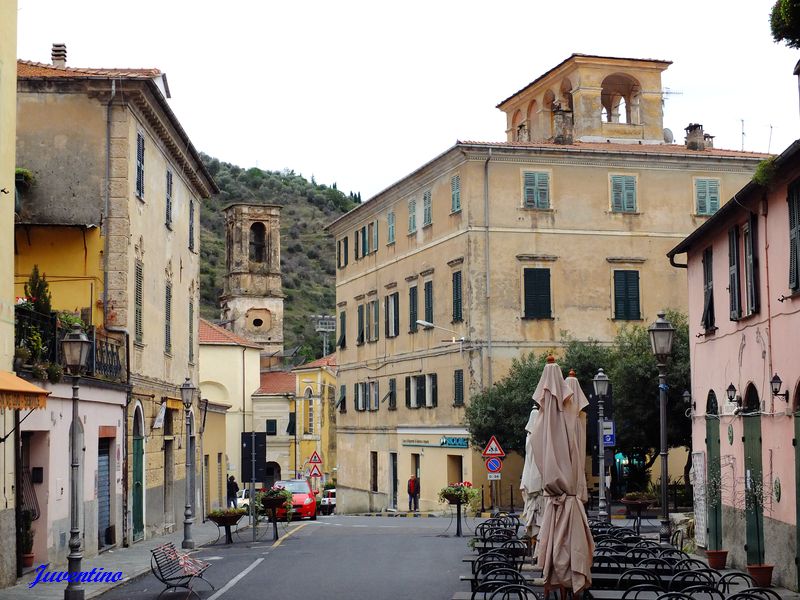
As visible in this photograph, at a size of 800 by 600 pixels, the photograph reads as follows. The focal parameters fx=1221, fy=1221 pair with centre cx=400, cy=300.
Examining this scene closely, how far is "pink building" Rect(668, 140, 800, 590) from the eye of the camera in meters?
18.3

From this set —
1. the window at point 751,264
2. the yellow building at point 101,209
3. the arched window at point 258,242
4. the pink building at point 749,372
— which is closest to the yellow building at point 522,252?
the yellow building at point 101,209

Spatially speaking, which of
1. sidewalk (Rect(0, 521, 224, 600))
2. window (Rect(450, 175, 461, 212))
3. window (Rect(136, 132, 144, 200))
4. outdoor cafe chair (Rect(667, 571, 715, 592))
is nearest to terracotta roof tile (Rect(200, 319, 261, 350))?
window (Rect(450, 175, 461, 212))

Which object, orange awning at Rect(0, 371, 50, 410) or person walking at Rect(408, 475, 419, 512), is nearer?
orange awning at Rect(0, 371, 50, 410)

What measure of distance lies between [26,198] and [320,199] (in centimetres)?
13614

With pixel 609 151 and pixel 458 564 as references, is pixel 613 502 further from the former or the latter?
pixel 458 564

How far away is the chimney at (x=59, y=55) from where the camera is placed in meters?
33.5

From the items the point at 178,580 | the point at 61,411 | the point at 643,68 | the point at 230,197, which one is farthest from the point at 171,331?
the point at 230,197

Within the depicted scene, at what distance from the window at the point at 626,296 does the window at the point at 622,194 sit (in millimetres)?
2497

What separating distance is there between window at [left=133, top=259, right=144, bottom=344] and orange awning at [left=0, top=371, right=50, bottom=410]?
1131cm

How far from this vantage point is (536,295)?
4541cm

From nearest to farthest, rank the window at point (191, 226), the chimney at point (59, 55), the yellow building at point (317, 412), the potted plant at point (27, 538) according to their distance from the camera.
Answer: the potted plant at point (27, 538)
the chimney at point (59, 55)
the window at point (191, 226)
the yellow building at point (317, 412)

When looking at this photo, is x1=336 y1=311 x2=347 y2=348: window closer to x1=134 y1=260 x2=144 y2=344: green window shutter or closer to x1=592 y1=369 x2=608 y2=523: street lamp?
x1=134 y1=260 x2=144 y2=344: green window shutter

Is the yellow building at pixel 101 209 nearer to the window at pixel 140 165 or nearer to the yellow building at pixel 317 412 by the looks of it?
the window at pixel 140 165

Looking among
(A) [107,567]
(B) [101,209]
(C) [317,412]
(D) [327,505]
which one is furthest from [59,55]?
(C) [317,412]
